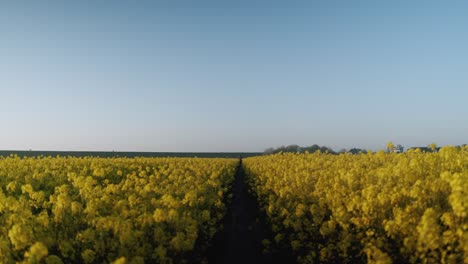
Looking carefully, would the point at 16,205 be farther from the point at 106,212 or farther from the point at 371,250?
the point at 371,250

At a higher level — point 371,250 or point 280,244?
point 371,250

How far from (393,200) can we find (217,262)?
561cm

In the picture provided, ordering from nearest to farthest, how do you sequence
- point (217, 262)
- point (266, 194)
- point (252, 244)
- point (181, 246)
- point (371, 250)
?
1. point (181, 246)
2. point (371, 250)
3. point (217, 262)
4. point (252, 244)
5. point (266, 194)

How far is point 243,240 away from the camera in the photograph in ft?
43.7

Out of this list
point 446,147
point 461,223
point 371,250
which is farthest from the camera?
point 446,147

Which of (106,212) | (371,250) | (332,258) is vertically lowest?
(332,258)

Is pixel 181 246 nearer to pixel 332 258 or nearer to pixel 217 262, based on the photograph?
pixel 332 258

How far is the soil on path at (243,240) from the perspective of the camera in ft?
36.3

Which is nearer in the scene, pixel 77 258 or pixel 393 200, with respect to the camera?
pixel 77 258

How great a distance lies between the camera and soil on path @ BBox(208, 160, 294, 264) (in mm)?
11078

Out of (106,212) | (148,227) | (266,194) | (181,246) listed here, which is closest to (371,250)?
(181,246)

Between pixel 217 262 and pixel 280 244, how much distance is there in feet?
5.58

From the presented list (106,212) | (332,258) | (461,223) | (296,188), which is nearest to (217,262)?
(296,188)

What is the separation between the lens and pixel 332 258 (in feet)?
25.8
